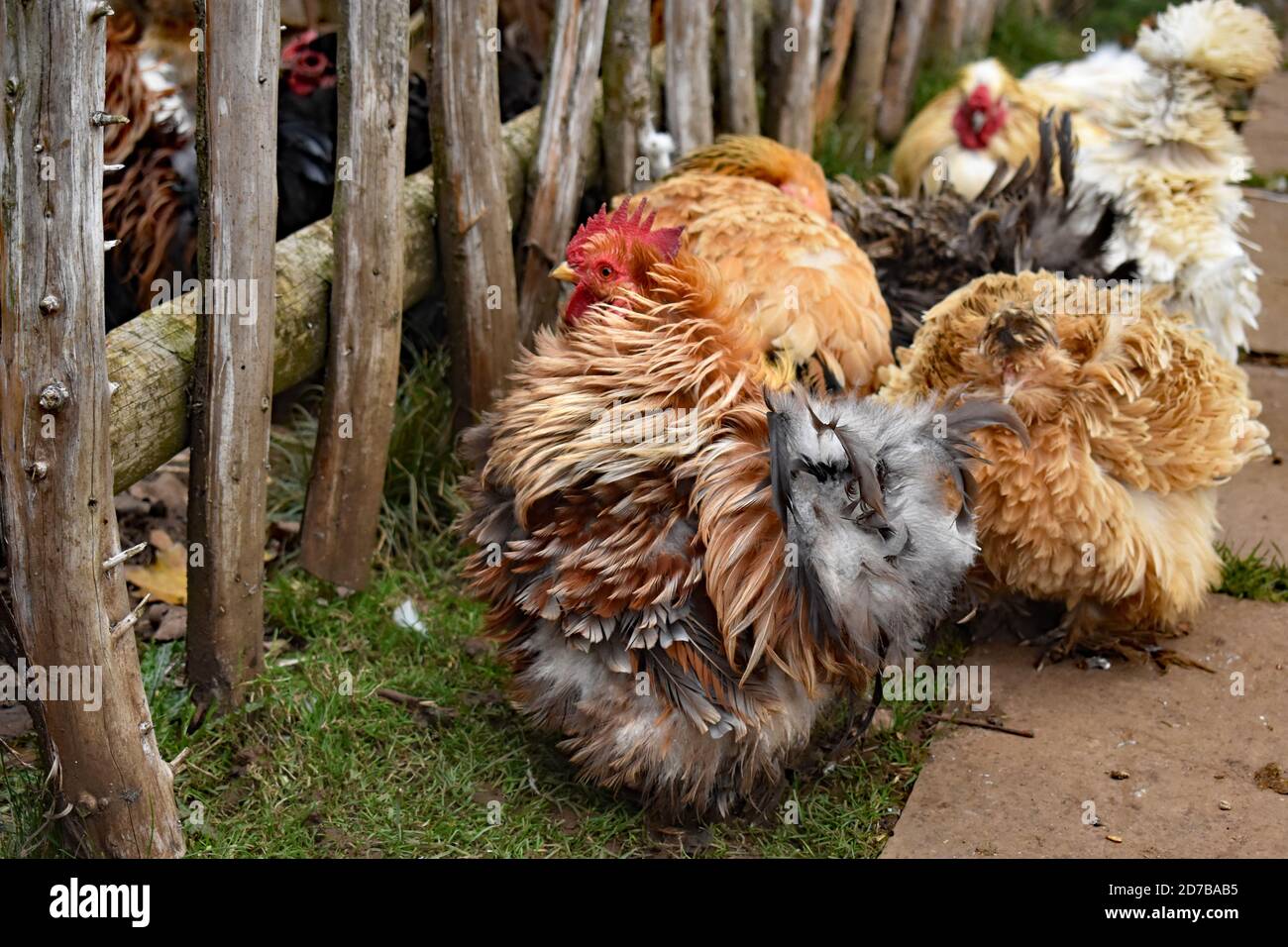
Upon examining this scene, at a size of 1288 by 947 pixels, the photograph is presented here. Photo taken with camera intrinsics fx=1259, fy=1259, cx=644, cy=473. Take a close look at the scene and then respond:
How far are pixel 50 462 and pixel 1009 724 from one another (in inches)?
106

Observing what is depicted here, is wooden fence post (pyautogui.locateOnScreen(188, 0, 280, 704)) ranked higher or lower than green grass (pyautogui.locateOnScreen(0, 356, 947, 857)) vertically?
higher

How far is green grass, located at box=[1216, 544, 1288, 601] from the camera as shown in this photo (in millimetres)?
4270

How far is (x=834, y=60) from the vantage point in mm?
6457

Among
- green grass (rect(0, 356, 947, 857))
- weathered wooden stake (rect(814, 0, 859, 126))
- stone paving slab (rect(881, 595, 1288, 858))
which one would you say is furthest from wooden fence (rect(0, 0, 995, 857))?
stone paving slab (rect(881, 595, 1288, 858))

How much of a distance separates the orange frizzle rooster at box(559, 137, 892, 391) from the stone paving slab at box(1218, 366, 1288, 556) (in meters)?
1.49

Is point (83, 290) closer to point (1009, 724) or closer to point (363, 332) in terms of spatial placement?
point (363, 332)

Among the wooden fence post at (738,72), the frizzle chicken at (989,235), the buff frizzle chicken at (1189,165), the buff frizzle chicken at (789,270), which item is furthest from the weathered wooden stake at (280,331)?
the buff frizzle chicken at (1189,165)

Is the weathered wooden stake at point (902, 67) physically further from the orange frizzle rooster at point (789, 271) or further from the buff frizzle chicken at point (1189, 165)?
the orange frizzle rooster at point (789, 271)

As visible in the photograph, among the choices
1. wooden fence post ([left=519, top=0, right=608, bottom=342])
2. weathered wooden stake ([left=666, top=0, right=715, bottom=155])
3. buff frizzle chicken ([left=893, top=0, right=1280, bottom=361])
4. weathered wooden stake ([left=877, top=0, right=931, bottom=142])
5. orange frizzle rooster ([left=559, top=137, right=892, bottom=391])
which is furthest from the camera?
weathered wooden stake ([left=877, top=0, right=931, bottom=142])

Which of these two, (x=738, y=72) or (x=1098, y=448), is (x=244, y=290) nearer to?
(x=1098, y=448)

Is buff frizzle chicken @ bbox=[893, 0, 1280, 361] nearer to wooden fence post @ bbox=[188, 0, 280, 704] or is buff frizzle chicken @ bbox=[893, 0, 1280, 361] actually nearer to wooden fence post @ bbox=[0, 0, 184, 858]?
wooden fence post @ bbox=[188, 0, 280, 704]

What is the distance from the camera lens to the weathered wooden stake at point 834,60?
6383mm

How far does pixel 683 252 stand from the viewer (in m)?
3.48
